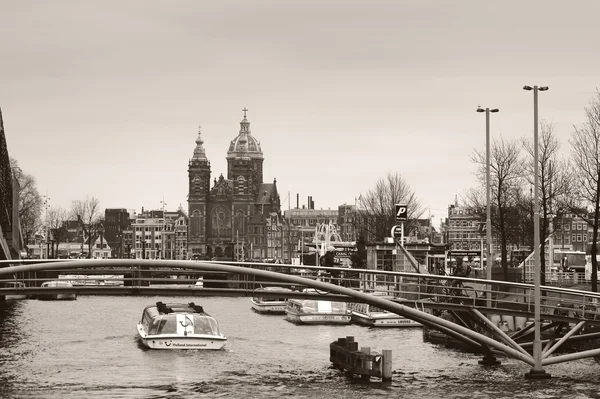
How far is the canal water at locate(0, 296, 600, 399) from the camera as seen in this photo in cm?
4753

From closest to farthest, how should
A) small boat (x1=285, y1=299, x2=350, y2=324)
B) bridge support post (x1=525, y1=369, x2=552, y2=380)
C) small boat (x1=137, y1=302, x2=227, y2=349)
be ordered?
1. bridge support post (x1=525, y1=369, x2=552, y2=380)
2. small boat (x1=137, y1=302, x2=227, y2=349)
3. small boat (x1=285, y1=299, x2=350, y2=324)

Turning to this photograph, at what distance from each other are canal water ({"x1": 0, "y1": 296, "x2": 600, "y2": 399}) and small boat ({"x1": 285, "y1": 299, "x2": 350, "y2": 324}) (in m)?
6.84

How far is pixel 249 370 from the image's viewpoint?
5550 centimetres

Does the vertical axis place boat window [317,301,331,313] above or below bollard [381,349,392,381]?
above

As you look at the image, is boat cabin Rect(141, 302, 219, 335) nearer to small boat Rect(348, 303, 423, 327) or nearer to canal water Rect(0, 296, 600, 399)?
canal water Rect(0, 296, 600, 399)

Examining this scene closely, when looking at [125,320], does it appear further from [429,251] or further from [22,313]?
[429,251]

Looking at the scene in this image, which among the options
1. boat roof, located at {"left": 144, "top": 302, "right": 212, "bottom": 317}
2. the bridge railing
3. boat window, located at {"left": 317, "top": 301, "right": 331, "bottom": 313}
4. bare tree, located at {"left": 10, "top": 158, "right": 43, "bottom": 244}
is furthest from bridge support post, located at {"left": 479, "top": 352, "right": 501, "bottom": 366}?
bare tree, located at {"left": 10, "top": 158, "right": 43, "bottom": 244}

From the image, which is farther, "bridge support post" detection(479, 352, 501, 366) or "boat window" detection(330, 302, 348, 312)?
"boat window" detection(330, 302, 348, 312)

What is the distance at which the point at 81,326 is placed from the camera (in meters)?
83.1

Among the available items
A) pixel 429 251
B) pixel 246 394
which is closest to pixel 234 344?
pixel 246 394

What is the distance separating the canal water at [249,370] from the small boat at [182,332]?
598mm

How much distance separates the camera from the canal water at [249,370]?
47531 mm

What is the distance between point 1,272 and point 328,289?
39.0ft

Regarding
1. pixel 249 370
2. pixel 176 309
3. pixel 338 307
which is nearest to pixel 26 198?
pixel 338 307
